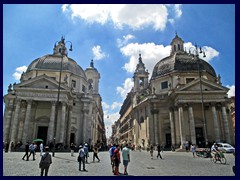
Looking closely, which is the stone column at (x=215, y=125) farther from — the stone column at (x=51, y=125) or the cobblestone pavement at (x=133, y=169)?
the stone column at (x=51, y=125)

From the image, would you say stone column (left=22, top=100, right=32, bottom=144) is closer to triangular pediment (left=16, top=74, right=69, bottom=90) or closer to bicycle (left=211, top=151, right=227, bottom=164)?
triangular pediment (left=16, top=74, right=69, bottom=90)

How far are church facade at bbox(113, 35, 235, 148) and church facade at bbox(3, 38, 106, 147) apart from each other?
1278cm

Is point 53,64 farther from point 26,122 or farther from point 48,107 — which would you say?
point 26,122

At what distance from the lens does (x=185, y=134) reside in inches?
1357

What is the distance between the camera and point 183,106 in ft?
115

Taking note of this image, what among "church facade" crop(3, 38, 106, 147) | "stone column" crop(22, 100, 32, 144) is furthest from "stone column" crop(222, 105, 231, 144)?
"stone column" crop(22, 100, 32, 144)

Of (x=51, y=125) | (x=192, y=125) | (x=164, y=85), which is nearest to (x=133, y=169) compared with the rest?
(x=51, y=125)

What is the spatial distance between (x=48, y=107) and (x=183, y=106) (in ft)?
77.5

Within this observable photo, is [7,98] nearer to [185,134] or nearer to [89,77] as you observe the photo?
[89,77]

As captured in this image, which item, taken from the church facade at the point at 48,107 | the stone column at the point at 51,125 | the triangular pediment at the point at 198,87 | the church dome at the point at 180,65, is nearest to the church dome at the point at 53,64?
the church facade at the point at 48,107

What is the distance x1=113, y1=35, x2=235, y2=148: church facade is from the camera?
34562 mm

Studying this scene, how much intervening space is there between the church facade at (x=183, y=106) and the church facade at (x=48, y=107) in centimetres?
1278

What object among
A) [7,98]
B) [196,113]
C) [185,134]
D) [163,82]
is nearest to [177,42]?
[163,82]

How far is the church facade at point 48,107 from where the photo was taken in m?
33.1
